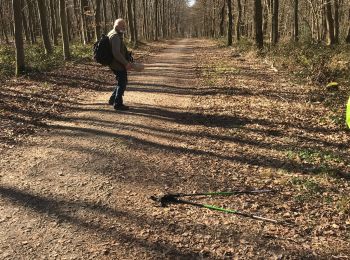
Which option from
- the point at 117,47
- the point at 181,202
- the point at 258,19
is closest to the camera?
the point at 181,202

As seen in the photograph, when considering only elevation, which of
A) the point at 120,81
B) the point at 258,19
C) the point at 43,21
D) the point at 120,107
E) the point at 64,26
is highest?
the point at 43,21

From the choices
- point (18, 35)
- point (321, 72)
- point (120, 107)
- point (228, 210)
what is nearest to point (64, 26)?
point (18, 35)

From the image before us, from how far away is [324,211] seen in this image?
5.38m

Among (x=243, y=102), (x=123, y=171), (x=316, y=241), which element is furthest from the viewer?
(x=243, y=102)

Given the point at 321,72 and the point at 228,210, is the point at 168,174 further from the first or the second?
the point at 321,72

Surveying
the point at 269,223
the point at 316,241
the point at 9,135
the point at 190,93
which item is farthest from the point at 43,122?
the point at 316,241

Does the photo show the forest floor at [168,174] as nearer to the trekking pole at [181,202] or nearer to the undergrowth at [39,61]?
the trekking pole at [181,202]

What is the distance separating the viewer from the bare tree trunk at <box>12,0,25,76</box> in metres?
14.5

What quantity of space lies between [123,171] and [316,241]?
3.22m

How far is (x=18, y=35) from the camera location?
14805 millimetres

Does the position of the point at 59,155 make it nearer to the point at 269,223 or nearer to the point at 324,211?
the point at 269,223

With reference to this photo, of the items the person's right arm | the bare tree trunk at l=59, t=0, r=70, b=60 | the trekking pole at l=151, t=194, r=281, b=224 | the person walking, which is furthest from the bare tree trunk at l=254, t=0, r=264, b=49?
the trekking pole at l=151, t=194, r=281, b=224

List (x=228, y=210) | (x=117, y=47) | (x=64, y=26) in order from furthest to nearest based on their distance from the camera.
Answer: (x=64, y=26) < (x=117, y=47) < (x=228, y=210)

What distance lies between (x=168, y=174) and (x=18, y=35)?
11.1 m
